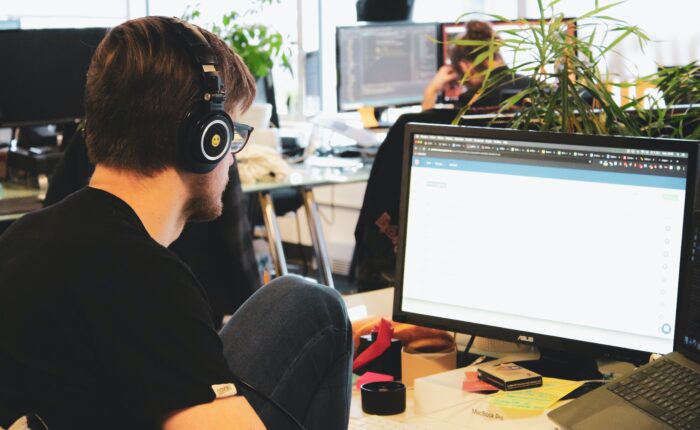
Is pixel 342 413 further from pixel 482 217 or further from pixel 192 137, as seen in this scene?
pixel 192 137

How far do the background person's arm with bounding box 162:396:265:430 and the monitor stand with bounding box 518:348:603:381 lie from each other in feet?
2.33

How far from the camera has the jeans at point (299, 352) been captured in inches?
55.4

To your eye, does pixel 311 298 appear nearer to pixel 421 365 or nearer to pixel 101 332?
pixel 421 365

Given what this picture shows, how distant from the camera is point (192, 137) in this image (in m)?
1.12

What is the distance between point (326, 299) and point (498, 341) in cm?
37

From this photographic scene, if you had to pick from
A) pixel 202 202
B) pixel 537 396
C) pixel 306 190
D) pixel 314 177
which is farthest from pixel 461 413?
Result: pixel 306 190

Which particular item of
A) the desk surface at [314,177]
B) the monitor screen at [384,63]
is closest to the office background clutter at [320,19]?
the monitor screen at [384,63]

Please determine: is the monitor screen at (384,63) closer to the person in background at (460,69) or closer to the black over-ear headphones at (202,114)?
the person in background at (460,69)

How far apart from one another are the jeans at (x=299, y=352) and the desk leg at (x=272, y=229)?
2393 millimetres

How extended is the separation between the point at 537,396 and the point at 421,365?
22cm

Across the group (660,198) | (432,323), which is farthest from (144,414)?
(660,198)

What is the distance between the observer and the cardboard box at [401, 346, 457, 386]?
1601mm

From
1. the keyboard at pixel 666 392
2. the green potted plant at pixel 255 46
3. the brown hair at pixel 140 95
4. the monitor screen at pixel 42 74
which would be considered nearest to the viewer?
the brown hair at pixel 140 95

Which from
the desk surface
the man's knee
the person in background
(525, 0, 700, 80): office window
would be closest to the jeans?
the man's knee
